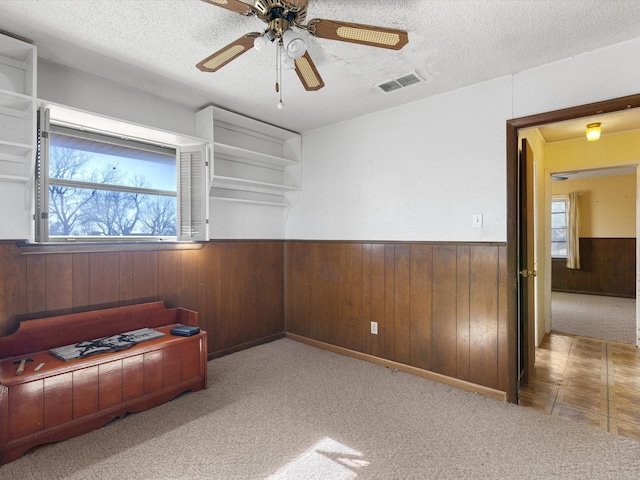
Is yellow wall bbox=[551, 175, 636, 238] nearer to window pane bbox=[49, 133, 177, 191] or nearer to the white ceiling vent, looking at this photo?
the white ceiling vent

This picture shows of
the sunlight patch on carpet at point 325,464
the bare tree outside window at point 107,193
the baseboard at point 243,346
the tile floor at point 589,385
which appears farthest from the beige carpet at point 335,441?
the bare tree outside window at point 107,193

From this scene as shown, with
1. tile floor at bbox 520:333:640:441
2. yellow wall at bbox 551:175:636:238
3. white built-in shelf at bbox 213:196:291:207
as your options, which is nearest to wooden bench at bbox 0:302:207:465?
white built-in shelf at bbox 213:196:291:207

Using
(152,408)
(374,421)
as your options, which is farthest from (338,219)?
(152,408)

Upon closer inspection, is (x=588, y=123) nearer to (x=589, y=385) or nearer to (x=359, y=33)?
(x=589, y=385)

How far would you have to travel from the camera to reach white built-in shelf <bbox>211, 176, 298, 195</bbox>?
11.1 ft

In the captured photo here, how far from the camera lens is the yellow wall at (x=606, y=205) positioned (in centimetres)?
682

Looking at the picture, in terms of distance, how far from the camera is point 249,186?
3.75 meters

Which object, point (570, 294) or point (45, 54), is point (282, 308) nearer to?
point (45, 54)

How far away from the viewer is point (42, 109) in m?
2.27

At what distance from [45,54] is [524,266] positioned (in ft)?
12.8

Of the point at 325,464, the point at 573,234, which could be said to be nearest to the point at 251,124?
the point at 325,464

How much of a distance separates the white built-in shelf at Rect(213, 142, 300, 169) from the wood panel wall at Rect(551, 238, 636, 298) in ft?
22.6

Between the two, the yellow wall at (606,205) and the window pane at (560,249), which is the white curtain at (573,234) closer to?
the yellow wall at (606,205)

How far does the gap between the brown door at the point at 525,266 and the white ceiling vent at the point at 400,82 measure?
3.44 ft
